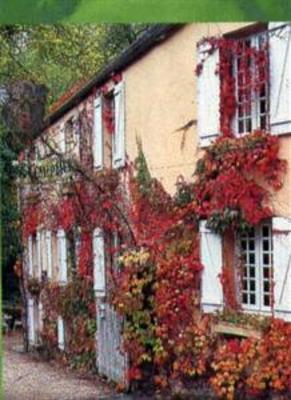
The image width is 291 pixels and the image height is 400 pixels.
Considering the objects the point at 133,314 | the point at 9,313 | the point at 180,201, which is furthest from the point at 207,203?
the point at 9,313

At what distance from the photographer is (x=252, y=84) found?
252cm

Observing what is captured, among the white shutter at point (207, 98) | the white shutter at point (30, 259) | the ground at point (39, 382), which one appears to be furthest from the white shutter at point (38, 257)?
the white shutter at point (207, 98)

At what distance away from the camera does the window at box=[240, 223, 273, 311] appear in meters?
2.50

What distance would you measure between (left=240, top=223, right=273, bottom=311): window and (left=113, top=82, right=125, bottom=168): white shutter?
284 mm

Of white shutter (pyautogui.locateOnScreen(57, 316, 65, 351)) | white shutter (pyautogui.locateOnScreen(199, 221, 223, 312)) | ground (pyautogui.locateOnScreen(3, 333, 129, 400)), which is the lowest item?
ground (pyautogui.locateOnScreen(3, 333, 129, 400))

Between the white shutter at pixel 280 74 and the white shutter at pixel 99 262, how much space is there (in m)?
0.39

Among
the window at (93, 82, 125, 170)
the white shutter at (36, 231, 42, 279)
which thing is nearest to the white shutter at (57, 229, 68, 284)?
the white shutter at (36, 231, 42, 279)

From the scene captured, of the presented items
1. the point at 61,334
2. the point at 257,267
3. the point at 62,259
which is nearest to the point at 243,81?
the point at 257,267

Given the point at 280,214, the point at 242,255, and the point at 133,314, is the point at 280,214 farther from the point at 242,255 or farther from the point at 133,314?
the point at 133,314

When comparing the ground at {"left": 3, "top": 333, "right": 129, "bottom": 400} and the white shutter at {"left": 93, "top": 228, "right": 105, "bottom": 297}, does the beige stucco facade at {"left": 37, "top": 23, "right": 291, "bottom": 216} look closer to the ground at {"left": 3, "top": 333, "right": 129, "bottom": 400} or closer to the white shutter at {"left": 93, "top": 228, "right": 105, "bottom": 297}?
the white shutter at {"left": 93, "top": 228, "right": 105, "bottom": 297}

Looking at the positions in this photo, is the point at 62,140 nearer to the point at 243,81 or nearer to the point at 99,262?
the point at 99,262

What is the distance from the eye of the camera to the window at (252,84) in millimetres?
2496

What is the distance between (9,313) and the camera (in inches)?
97.6

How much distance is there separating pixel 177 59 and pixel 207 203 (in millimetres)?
285
